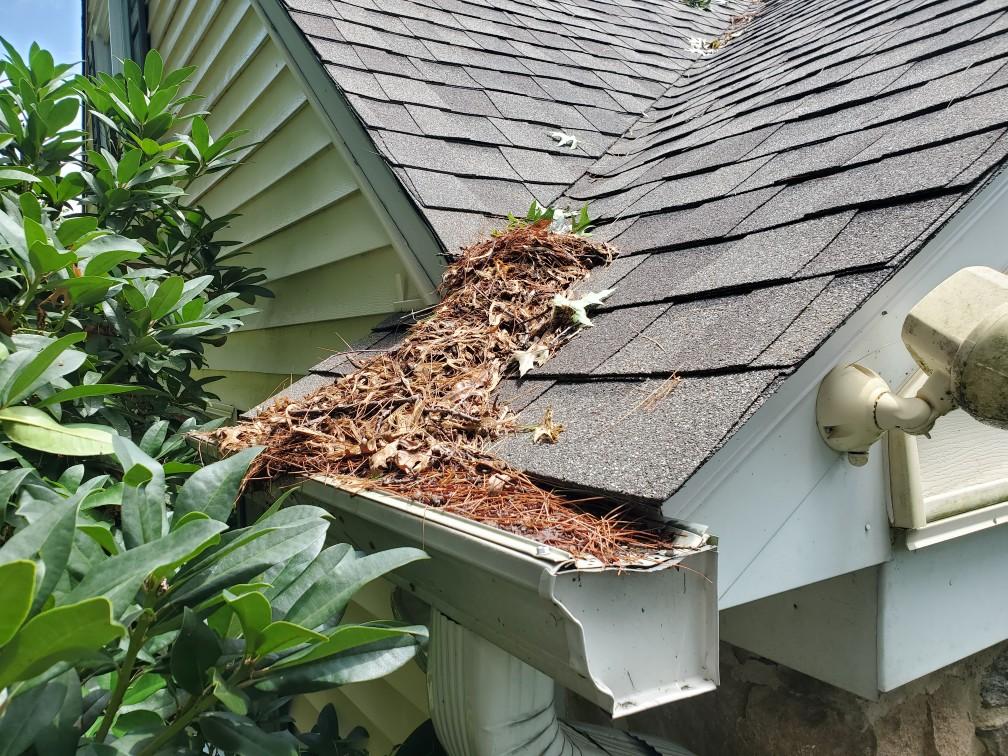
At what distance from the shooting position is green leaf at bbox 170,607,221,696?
36.9 inches

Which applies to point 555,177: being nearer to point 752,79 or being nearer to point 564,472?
point 752,79

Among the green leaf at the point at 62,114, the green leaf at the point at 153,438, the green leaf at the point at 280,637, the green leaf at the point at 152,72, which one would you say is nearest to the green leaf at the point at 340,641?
the green leaf at the point at 280,637

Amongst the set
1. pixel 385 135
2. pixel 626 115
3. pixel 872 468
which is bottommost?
pixel 872 468

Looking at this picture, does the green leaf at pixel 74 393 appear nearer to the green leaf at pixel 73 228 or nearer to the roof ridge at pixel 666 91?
the green leaf at pixel 73 228

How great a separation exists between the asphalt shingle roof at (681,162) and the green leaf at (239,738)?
0.59 metres

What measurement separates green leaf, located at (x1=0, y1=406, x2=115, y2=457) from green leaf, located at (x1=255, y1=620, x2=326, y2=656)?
78 centimetres

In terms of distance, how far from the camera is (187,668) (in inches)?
37.7

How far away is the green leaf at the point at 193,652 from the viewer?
94 centimetres

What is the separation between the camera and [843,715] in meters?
1.67

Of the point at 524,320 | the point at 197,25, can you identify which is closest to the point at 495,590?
the point at 524,320

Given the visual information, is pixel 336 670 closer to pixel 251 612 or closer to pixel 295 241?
pixel 251 612

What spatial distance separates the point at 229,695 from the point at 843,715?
1452mm

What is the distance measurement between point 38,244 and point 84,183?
1.15 m

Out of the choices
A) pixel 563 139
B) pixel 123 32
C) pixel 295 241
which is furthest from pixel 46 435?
pixel 123 32
